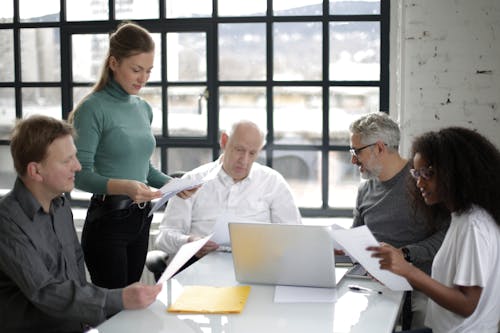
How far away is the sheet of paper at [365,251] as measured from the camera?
6.91 feet

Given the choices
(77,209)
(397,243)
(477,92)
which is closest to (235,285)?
(397,243)

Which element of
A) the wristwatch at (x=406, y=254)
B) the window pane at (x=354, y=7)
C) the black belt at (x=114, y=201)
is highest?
the window pane at (x=354, y=7)

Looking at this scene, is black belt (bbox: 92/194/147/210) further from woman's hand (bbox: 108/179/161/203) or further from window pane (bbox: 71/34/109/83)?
window pane (bbox: 71/34/109/83)

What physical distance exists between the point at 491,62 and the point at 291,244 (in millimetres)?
2064

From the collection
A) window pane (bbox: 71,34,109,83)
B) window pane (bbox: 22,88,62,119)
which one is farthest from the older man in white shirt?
window pane (bbox: 22,88,62,119)

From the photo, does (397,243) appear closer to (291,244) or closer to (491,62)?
(291,244)

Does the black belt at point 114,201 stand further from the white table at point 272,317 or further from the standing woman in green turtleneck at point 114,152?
the white table at point 272,317

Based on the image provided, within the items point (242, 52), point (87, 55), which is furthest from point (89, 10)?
point (242, 52)

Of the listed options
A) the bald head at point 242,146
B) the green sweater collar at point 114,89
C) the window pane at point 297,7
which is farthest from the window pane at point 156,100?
the green sweater collar at point 114,89

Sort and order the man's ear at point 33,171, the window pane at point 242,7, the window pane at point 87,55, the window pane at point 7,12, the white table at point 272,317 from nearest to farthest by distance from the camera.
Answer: the white table at point 272,317 < the man's ear at point 33,171 < the window pane at point 242,7 < the window pane at point 87,55 < the window pane at point 7,12

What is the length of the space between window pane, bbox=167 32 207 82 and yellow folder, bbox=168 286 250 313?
228cm

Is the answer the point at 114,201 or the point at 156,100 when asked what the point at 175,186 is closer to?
the point at 114,201

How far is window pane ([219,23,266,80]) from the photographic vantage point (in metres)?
4.35

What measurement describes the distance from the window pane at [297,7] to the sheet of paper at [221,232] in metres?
1.81
